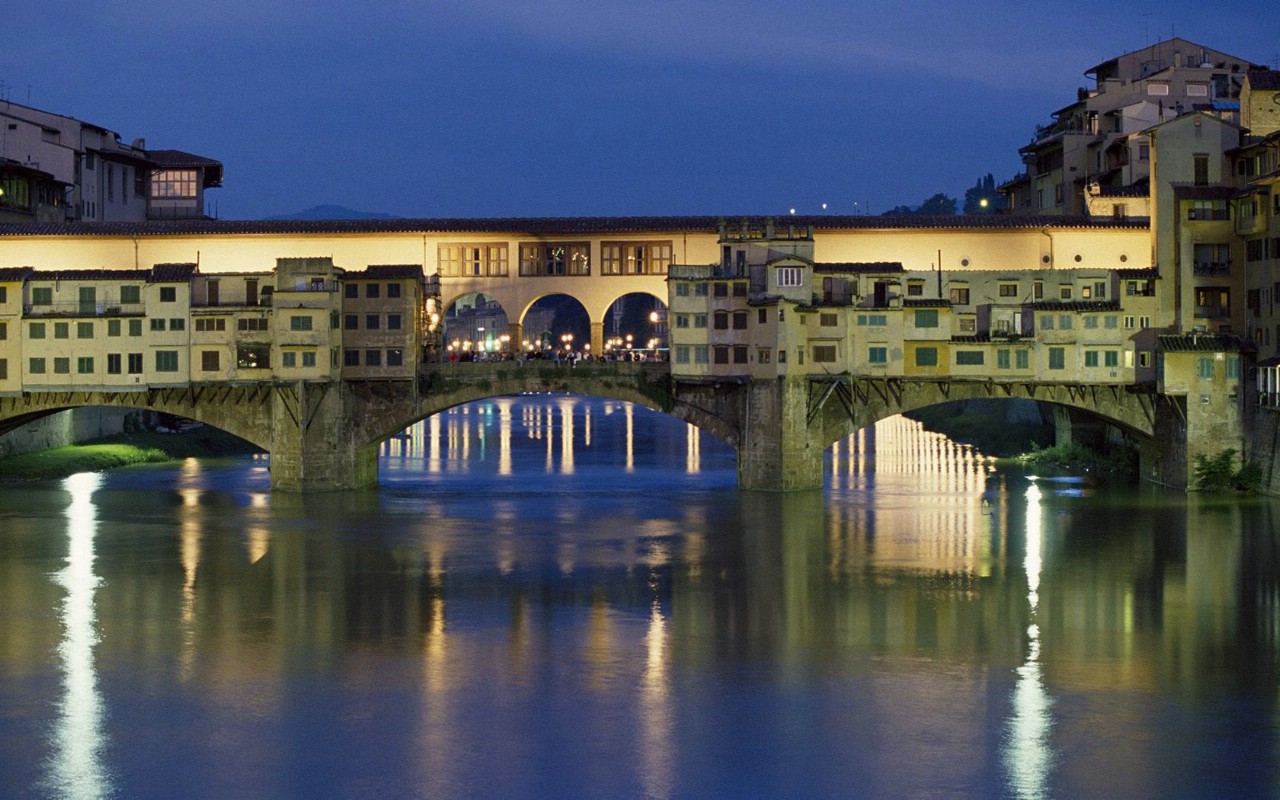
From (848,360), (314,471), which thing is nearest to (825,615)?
(848,360)

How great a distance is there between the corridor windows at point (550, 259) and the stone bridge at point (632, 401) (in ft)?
15.3

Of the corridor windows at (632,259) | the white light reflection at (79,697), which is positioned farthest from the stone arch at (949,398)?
the white light reflection at (79,697)

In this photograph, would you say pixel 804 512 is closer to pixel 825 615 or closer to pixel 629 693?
pixel 825 615

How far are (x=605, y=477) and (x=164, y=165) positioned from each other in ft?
114

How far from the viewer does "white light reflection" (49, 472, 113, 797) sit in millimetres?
24031

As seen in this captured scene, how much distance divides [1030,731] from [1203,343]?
3019 cm

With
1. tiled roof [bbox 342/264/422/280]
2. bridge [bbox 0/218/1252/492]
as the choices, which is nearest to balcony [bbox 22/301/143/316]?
bridge [bbox 0/218/1252/492]

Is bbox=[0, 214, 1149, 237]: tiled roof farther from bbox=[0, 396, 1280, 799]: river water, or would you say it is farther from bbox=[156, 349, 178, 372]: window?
bbox=[0, 396, 1280, 799]: river water

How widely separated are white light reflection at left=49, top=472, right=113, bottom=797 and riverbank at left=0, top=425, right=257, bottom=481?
17.4 metres

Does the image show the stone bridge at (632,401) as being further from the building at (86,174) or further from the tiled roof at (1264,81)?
the building at (86,174)

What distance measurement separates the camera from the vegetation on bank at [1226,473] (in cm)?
5247

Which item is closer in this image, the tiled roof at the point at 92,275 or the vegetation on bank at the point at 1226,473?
the vegetation on bank at the point at 1226,473

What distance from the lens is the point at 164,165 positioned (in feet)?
280

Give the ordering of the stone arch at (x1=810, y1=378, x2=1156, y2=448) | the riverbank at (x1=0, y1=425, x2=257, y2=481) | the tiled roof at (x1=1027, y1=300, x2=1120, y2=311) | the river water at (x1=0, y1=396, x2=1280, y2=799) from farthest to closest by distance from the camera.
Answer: the riverbank at (x1=0, y1=425, x2=257, y2=481) < the stone arch at (x1=810, y1=378, x2=1156, y2=448) < the tiled roof at (x1=1027, y1=300, x2=1120, y2=311) < the river water at (x1=0, y1=396, x2=1280, y2=799)
